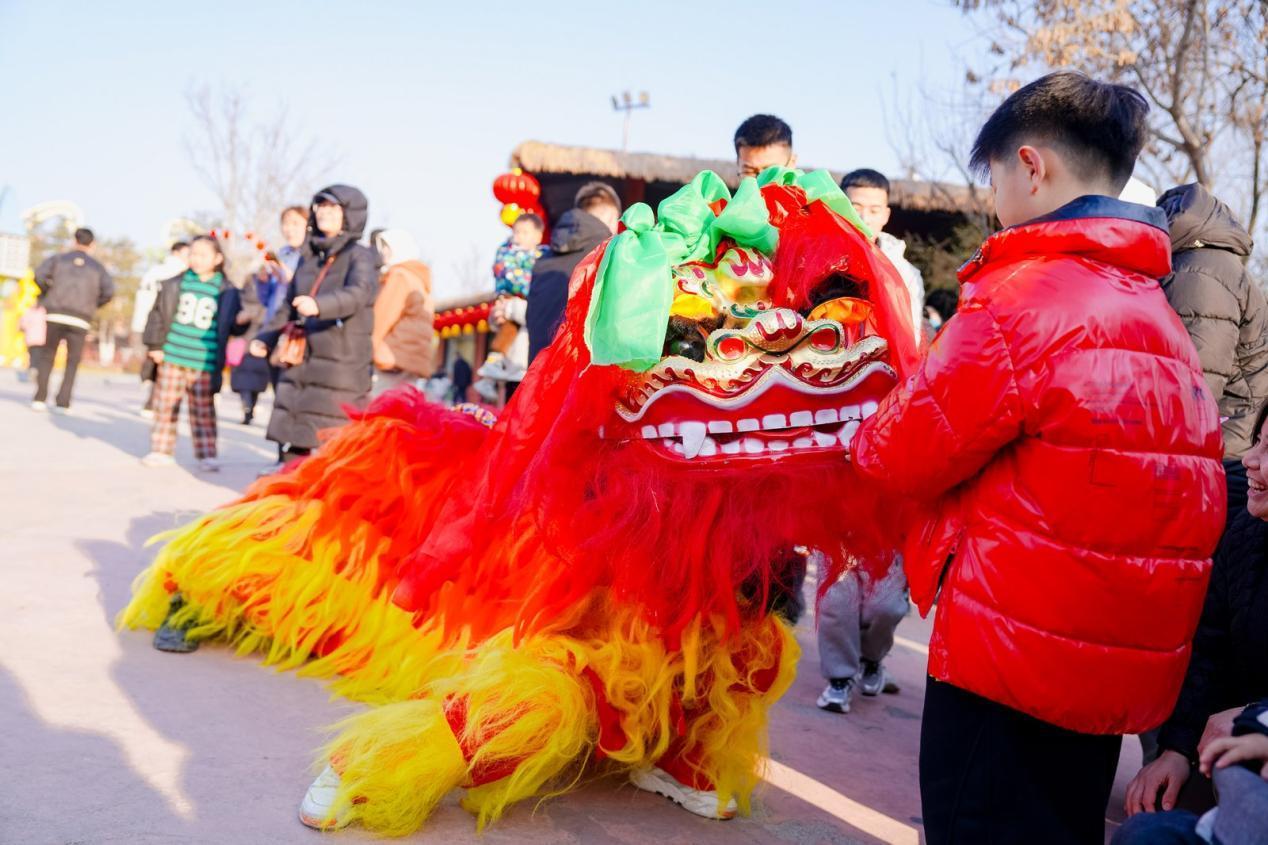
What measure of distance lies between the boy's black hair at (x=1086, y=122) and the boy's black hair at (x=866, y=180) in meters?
2.25

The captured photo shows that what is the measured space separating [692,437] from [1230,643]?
1.09 meters

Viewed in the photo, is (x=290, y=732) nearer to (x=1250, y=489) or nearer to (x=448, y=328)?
(x=1250, y=489)

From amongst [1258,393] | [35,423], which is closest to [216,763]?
[1258,393]

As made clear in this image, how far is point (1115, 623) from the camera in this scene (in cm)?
148

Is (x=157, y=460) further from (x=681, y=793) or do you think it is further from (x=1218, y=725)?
(x=1218, y=725)

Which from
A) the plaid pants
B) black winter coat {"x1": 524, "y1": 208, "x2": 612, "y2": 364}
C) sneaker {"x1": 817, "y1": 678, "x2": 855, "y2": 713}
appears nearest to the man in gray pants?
sneaker {"x1": 817, "y1": 678, "x2": 855, "y2": 713}

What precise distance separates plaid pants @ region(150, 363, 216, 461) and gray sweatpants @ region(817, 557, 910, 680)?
Result: 5.66m

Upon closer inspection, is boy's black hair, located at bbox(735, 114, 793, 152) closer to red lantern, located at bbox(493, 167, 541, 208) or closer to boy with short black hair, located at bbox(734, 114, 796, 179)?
boy with short black hair, located at bbox(734, 114, 796, 179)

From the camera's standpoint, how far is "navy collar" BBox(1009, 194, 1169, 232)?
1.54 metres

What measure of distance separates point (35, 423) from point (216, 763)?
8663 millimetres

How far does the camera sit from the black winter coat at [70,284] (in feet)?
34.4

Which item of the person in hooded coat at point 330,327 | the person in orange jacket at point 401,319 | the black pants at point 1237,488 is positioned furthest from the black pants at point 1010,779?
the person in orange jacket at point 401,319

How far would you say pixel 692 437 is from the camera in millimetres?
2135

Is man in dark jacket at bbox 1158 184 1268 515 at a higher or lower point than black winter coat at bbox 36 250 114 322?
higher
